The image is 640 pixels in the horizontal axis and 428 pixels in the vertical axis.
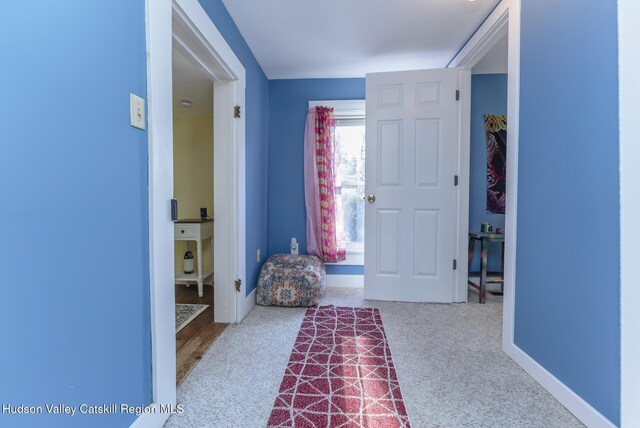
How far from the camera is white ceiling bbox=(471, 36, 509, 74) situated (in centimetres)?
249

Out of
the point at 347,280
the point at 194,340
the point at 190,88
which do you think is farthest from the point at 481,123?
the point at 194,340

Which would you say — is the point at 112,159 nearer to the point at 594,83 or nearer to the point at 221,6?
the point at 221,6

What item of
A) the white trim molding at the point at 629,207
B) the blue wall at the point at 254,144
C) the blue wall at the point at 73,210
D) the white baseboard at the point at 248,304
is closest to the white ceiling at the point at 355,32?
the blue wall at the point at 254,144

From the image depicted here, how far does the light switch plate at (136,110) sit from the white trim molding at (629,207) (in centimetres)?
178

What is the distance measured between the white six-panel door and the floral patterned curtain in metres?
0.49

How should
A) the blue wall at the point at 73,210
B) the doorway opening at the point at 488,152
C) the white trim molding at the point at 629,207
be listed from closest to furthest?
the blue wall at the point at 73,210 → the white trim molding at the point at 629,207 → the doorway opening at the point at 488,152

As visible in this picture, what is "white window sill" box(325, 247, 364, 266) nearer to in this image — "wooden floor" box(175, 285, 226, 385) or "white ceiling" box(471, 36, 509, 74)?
"wooden floor" box(175, 285, 226, 385)

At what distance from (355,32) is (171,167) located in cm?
180

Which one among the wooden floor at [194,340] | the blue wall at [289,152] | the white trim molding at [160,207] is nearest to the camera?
the white trim molding at [160,207]

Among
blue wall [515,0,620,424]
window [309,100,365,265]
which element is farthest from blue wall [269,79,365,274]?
blue wall [515,0,620,424]

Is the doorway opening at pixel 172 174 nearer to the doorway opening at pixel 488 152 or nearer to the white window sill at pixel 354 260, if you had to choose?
the white window sill at pixel 354 260

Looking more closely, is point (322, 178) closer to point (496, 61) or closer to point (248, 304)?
point (248, 304)

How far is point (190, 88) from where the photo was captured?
2.74 metres

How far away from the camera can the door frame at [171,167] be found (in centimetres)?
112
